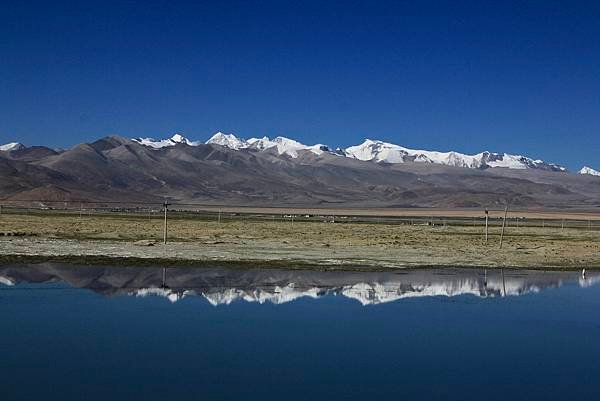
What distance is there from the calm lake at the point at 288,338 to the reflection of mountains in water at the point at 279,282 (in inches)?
3.7

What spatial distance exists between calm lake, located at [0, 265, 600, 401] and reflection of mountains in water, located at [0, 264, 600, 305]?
3.7 inches

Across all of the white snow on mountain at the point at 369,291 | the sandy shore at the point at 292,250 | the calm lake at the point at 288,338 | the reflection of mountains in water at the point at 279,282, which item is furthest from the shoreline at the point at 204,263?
the white snow on mountain at the point at 369,291

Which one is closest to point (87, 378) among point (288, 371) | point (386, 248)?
point (288, 371)

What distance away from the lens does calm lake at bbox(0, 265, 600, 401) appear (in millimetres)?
12844

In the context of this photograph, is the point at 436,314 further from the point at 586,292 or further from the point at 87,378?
the point at 87,378

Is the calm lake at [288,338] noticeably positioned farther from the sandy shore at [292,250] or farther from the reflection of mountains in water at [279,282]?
the sandy shore at [292,250]

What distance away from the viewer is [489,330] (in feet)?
60.2

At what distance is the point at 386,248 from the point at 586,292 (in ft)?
58.1

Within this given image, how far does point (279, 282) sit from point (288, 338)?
940 centimetres

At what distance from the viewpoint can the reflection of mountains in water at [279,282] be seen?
2325 centimetres

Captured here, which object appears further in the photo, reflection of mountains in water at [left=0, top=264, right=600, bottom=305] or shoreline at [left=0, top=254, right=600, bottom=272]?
shoreline at [left=0, top=254, right=600, bottom=272]

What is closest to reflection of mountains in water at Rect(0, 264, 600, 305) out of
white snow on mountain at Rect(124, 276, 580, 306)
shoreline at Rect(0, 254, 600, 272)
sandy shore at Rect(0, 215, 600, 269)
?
white snow on mountain at Rect(124, 276, 580, 306)

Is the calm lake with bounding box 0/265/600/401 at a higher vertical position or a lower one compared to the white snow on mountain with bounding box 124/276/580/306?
lower

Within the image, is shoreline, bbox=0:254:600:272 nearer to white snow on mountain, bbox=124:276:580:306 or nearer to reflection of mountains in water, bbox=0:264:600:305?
reflection of mountains in water, bbox=0:264:600:305
